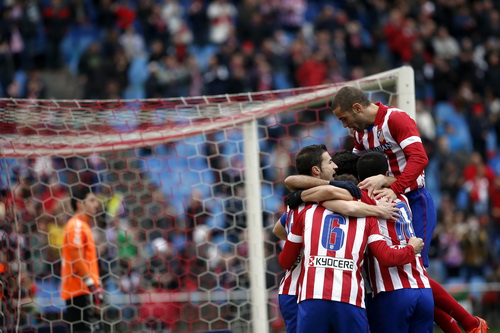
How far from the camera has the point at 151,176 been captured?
11297 millimetres

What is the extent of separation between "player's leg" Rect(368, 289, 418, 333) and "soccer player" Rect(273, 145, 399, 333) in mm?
483

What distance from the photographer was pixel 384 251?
4.70 m

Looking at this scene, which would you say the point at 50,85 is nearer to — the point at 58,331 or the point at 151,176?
the point at 151,176

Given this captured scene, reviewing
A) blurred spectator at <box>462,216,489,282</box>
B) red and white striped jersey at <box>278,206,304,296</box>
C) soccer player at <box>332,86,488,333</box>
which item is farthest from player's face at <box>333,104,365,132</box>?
blurred spectator at <box>462,216,489,282</box>

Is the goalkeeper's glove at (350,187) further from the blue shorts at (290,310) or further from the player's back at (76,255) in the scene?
the player's back at (76,255)

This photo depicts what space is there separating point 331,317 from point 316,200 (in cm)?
71

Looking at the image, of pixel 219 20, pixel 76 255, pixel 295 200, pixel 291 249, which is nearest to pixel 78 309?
pixel 76 255

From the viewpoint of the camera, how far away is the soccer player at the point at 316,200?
15.7 ft

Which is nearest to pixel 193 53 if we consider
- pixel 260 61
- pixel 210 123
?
pixel 260 61

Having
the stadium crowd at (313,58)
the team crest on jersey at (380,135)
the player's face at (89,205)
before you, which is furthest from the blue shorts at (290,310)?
the stadium crowd at (313,58)

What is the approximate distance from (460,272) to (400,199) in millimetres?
7724

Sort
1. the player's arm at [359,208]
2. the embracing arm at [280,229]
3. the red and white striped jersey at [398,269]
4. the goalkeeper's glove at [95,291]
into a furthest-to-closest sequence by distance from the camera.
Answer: the goalkeeper's glove at [95,291] < the embracing arm at [280,229] < the red and white striped jersey at [398,269] < the player's arm at [359,208]

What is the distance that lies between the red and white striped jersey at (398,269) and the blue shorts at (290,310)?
533 millimetres

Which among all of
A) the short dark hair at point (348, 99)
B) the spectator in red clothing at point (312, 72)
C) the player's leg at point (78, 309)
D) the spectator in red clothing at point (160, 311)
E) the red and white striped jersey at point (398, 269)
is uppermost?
the spectator in red clothing at point (312, 72)
